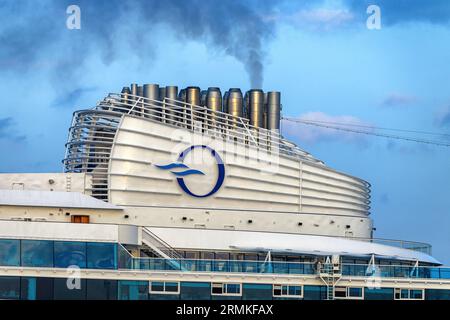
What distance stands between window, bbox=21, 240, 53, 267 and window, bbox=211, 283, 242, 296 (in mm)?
7904

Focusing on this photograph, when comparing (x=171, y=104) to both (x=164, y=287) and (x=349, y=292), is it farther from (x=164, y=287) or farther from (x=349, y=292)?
(x=349, y=292)

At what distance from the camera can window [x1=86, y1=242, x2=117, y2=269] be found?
66.8 m

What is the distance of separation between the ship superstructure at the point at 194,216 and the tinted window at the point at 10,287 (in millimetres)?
66

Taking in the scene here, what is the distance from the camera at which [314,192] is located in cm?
7869

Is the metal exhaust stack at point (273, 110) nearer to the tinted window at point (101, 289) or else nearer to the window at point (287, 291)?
the window at point (287, 291)

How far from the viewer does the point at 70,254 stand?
218 feet

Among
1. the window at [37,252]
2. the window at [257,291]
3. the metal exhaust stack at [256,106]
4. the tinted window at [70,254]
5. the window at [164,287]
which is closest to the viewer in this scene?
the window at [37,252]

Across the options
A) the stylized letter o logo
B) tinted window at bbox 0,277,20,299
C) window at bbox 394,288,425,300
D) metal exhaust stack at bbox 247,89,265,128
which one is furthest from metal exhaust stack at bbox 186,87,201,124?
tinted window at bbox 0,277,20,299

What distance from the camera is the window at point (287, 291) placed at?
68.2 metres

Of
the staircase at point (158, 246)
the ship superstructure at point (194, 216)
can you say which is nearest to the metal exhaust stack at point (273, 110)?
the ship superstructure at point (194, 216)

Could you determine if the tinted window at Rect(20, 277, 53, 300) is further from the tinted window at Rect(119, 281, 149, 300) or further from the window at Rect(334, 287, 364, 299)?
the window at Rect(334, 287, 364, 299)

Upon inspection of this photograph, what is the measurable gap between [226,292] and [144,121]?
1237cm

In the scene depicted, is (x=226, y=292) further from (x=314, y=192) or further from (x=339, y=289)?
(x=314, y=192)

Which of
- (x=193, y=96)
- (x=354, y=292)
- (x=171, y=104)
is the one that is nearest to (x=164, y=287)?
(x=354, y=292)
